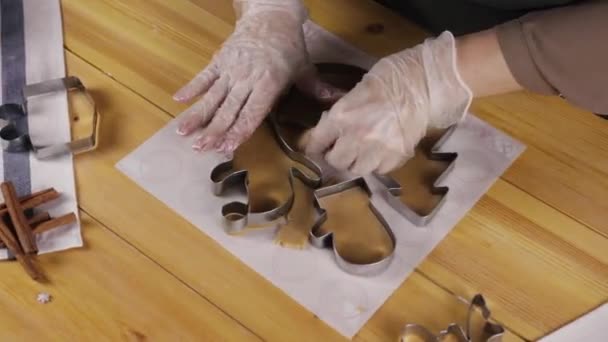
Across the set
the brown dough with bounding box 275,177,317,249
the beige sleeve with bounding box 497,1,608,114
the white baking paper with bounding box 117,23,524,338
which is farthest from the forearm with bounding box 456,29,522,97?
the brown dough with bounding box 275,177,317,249

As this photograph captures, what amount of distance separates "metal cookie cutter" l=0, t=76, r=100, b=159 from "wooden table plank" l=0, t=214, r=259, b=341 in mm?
135

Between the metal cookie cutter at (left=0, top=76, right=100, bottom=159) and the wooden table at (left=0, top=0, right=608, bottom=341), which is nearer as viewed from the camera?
the wooden table at (left=0, top=0, right=608, bottom=341)

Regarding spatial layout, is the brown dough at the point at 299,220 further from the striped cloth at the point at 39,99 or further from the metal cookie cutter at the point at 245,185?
the striped cloth at the point at 39,99

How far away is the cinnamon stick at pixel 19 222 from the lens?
0.79 m

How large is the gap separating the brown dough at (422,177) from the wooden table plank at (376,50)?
51 mm

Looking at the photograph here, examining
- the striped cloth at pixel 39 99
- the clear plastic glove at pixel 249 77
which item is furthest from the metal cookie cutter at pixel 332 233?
the striped cloth at pixel 39 99

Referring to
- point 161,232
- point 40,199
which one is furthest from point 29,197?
point 161,232

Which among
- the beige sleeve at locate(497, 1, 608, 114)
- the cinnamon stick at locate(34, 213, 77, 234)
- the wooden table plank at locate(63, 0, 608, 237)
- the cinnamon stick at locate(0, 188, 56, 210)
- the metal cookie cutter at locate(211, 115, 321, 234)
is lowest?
the cinnamon stick at locate(34, 213, 77, 234)

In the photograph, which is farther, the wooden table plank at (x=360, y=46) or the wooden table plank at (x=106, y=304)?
the wooden table plank at (x=360, y=46)

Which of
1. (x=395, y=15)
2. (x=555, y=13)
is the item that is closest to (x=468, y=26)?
(x=395, y=15)

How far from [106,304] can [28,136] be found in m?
0.24

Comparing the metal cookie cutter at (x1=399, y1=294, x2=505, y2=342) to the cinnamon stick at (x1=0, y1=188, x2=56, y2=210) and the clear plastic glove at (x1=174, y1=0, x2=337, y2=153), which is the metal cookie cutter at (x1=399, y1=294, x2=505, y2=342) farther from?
the cinnamon stick at (x1=0, y1=188, x2=56, y2=210)

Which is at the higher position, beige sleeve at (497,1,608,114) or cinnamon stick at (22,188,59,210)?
beige sleeve at (497,1,608,114)

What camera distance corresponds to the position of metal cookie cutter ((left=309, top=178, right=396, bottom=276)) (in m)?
0.80
